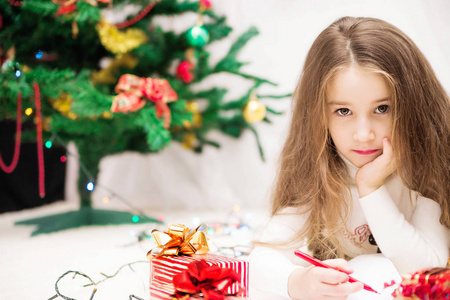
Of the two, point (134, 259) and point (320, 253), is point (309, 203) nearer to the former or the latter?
point (320, 253)

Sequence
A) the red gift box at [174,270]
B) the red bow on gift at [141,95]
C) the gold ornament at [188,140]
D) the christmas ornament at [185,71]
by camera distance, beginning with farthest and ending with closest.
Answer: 1. the gold ornament at [188,140]
2. the christmas ornament at [185,71]
3. the red bow on gift at [141,95]
4. the red gift box at [174,270]

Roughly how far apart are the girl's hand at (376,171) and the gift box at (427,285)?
220mm

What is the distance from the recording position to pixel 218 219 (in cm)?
165

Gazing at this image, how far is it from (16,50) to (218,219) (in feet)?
2.96

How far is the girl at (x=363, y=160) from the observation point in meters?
0.78

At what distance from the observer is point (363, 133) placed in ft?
2.53

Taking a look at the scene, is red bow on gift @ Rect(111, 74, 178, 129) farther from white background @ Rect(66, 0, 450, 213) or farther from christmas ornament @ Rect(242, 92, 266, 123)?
white background @ Rect(66, 0, 450, 213)

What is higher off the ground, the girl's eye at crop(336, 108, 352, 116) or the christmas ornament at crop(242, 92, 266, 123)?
the christmas ornament at crop(242, 92, 266, 123)

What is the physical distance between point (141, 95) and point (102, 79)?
282mm

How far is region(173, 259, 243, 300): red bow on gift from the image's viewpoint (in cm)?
69

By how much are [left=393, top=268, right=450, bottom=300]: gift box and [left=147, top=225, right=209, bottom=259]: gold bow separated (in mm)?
361

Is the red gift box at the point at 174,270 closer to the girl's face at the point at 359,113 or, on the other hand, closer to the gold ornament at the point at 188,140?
the girl's face at the point at 359,113

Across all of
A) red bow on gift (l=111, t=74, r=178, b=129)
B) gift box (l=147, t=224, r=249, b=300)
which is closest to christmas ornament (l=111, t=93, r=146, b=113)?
red bow on gift (l=111, t=74, r=178, b=129)

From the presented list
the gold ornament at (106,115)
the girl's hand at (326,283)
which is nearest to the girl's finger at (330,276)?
the girl's hand at (326,283)
